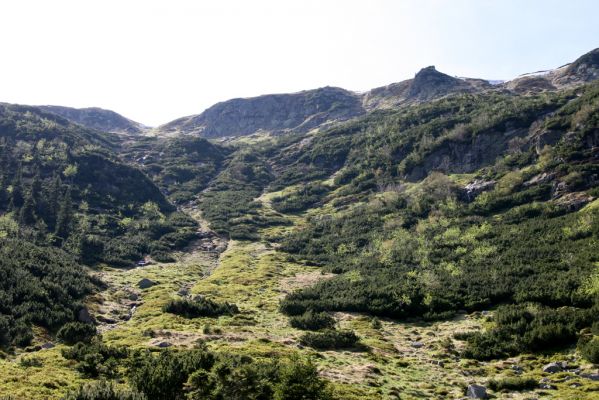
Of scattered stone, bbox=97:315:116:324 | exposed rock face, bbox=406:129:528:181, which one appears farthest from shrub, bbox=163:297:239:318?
exposed rock face, bbox=406:129:528:181

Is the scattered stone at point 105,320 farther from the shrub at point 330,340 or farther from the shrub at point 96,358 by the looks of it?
the shrub at point 330,340

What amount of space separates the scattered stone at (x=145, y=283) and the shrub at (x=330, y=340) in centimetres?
4076

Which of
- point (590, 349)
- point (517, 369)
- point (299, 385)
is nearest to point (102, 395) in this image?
point (299, 385)

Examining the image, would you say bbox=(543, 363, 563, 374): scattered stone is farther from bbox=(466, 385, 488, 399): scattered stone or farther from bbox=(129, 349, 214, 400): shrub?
bbox=(129, 349, 214, 400): shrub

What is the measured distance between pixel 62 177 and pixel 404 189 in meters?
116

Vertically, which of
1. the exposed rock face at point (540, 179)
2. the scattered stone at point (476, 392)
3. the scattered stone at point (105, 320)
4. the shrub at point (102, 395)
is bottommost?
the scattered stone at point (105, 320)

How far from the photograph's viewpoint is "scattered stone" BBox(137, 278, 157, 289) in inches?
2881

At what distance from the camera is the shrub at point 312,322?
1934 inches

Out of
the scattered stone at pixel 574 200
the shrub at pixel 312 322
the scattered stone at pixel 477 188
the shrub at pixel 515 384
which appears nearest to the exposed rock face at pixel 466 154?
the scattered stone at pixel 477 188

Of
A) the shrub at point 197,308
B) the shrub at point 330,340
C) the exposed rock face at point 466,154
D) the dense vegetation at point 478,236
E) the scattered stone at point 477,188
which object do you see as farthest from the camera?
the exposed rock face at point 466,154

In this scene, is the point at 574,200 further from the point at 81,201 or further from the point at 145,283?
the point at 81,201

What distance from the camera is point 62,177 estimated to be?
140 metres

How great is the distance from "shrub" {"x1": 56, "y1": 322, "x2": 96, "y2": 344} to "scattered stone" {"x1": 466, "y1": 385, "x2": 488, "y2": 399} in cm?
3404

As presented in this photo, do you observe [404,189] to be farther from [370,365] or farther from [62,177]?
[62,177]
